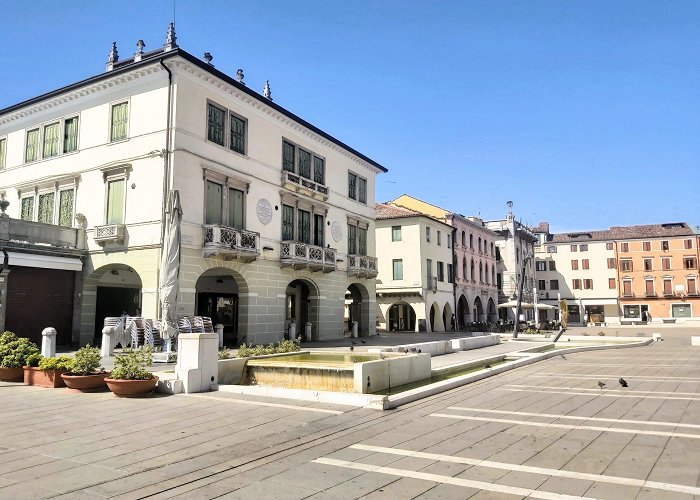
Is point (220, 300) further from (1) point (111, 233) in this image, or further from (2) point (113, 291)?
(1) point (111, 233)

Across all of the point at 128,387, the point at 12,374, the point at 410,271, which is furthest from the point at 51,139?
the point at 410,271

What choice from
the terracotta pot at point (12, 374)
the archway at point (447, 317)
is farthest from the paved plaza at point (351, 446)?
the archway at point (447, 317)

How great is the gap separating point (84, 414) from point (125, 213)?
1400 centimetres

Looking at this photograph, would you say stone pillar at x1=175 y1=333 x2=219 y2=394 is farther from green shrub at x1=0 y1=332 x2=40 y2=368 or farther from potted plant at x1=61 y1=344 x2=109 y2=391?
green shrub at x1=0 y1=332 x2=40 y2=368

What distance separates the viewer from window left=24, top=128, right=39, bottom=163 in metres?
25.4

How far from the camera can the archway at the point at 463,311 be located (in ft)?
172

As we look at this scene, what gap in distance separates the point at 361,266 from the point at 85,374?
22469 mm

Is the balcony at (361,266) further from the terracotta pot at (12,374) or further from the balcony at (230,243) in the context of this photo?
the terracotta pot at (12,374)

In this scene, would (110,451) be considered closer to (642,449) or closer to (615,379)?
(642,449)

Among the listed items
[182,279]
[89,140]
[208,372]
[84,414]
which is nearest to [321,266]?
[182,279]

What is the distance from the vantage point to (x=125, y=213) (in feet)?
70.9

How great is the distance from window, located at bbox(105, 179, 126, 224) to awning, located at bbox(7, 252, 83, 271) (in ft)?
7.14

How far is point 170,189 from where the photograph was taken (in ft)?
66.9

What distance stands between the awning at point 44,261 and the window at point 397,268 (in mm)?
26379
